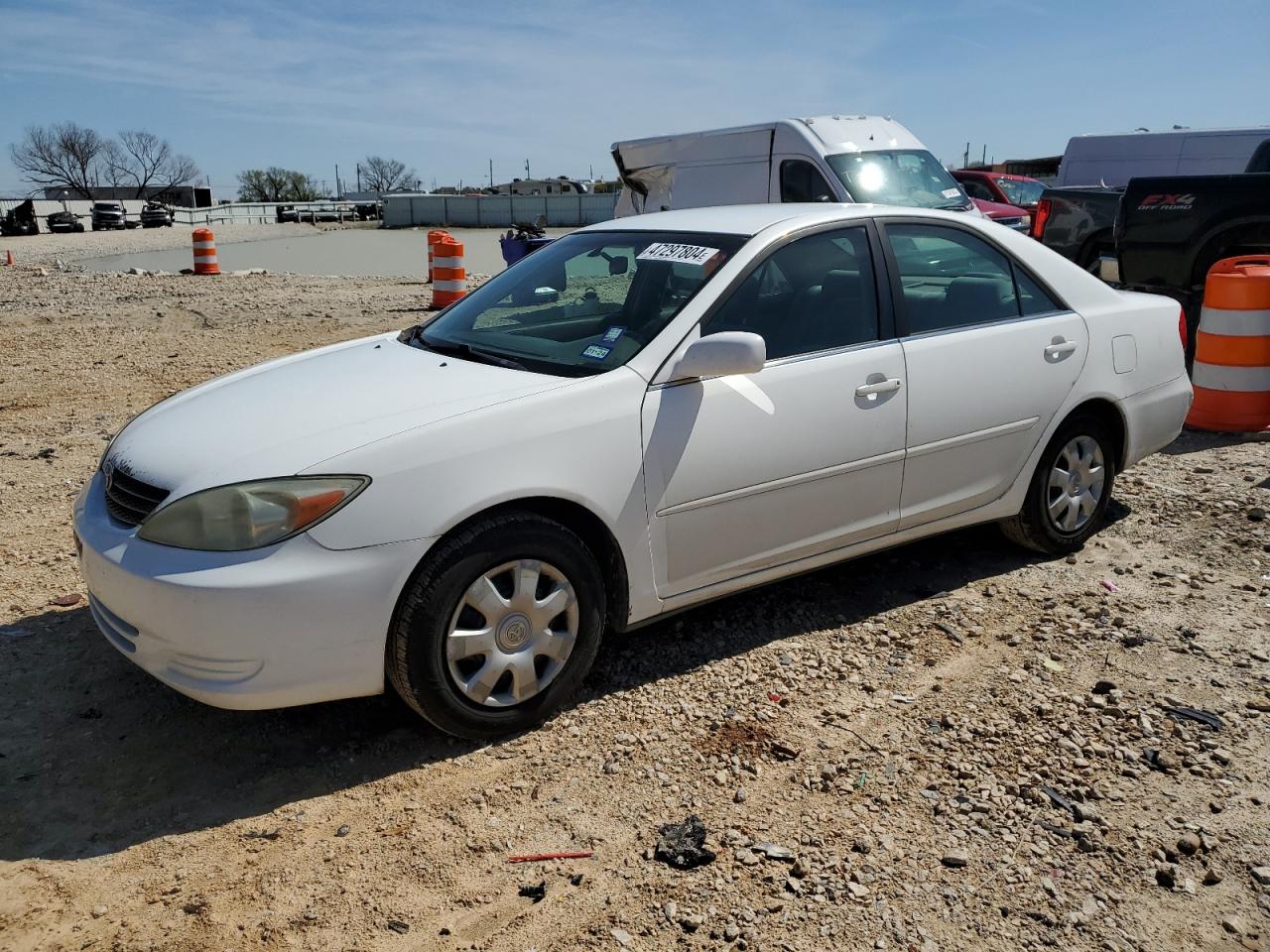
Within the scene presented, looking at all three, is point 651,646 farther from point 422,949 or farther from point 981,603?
point 422,949

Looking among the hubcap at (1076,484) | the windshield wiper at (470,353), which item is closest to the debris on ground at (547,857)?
the windshield wiper at (470,353)

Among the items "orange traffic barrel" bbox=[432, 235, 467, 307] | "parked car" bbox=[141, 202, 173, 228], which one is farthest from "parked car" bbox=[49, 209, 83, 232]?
"orange traffic barrel" bbox=[432, 235, 467, 307]

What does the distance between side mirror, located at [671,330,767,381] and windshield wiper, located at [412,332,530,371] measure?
60 cm

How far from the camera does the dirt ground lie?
265 centimetres

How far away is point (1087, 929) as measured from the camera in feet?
8.52

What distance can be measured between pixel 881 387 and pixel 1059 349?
109 centimetres

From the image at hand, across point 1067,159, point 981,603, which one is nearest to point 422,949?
point 981,603

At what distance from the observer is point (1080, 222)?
11.8 meters

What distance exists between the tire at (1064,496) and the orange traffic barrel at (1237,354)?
2758 millimetres

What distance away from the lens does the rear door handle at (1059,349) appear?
461 cm

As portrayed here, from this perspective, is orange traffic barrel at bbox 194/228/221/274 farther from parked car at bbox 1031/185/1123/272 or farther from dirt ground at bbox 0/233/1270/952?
dirt ground at bbox 0/233/1270/952

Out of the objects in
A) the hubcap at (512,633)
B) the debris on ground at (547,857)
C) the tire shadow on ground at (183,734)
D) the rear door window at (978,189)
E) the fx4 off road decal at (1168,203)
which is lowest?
the debris on ground at (547,857)

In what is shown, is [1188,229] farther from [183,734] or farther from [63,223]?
[63,223]

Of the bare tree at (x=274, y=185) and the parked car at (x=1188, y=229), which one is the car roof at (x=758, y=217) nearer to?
the parked car at (x=1188, y=229)
